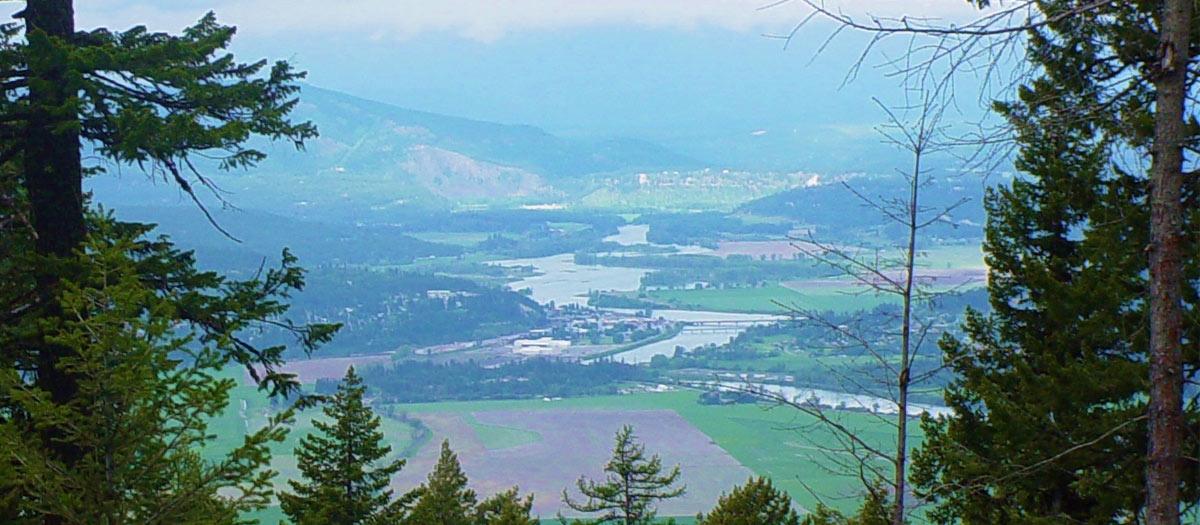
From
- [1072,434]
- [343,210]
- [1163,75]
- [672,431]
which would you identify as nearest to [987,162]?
[1163,75]

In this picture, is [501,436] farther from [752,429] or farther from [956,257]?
[956,257]

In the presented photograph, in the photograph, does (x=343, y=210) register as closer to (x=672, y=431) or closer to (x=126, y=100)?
(x=672, y=431)

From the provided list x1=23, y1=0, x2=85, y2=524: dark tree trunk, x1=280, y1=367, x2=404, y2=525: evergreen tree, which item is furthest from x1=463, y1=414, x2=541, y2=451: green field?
x1=23, y1=0, x2=85, y2=524: dark tree trunk

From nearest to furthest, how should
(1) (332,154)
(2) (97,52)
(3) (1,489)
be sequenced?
(3) (1,489), (2) (97,52), (1) (332,154)

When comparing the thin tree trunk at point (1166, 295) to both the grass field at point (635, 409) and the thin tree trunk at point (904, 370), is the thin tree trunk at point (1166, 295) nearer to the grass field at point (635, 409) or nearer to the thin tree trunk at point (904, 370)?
the thin tree trunk at point (904, 370)

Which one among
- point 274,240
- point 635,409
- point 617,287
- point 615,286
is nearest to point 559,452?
point 635,409

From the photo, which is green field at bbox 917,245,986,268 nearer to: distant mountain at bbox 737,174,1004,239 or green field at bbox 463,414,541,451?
distant mountain at bbox 737,174,1004,239
